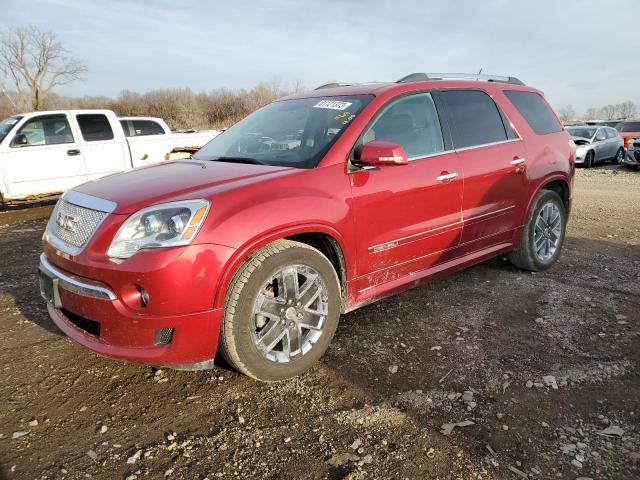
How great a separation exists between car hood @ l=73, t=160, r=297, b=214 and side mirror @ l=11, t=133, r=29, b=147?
692cm

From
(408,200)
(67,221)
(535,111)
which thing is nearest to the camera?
(67,221)

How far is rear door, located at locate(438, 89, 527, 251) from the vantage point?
12.8 feet

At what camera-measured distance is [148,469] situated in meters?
2.22

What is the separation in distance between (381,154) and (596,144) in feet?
55.0

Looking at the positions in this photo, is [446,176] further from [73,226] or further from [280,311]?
[73,226]

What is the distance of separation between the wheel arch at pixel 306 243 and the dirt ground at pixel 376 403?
0.60 meters

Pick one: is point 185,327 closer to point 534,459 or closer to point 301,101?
point 534,459

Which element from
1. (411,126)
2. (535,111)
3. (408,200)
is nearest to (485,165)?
(411,126)

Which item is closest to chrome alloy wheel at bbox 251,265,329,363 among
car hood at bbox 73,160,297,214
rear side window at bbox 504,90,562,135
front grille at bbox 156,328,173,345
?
front grille at bbox 156,328,173,345

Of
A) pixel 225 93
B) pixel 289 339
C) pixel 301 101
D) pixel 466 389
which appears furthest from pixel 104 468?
pixel 225 93

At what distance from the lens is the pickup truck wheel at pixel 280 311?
2656 mm

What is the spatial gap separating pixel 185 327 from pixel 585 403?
2236 millimetres

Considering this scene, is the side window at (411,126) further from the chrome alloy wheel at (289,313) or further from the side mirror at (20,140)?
the side mirror at (20,140)

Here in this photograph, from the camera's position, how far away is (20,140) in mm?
8828
